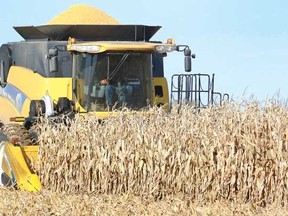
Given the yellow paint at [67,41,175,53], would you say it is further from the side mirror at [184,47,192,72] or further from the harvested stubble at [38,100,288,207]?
the harvested stubble at [38,100,288,207]

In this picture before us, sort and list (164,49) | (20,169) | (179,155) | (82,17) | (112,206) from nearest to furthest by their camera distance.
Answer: (112,206)
(179,155)
(20,169)
(164,49)
(82,17)

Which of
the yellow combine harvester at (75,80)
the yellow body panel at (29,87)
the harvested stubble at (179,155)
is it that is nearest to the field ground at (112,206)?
the harvested stubble at (179,155)

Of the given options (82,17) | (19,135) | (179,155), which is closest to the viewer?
(179,155)

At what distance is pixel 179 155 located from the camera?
1034 cm

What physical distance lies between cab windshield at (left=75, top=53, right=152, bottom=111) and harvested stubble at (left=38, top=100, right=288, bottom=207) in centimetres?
99

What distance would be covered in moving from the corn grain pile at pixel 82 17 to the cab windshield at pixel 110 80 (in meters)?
4.82

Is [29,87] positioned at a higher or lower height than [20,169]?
higher

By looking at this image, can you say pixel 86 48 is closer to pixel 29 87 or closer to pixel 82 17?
pixel 29 87

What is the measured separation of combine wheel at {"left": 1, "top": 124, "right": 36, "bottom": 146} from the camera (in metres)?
11.8

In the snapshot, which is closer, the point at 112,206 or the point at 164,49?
the point at 112,206

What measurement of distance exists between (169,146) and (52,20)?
7894 millimetres

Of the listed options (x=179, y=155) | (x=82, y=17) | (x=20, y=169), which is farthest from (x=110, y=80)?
(x=82, y=17)

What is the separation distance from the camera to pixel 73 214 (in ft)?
29.2

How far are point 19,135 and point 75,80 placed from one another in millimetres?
1303
